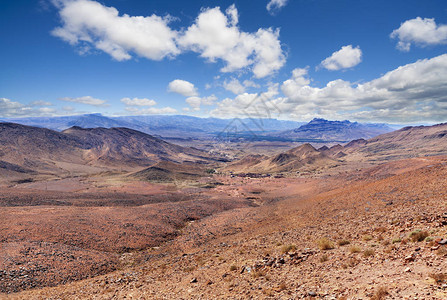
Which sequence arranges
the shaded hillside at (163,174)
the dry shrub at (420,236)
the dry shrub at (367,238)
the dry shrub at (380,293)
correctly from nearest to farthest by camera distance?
the dry shrub at (380,293)
the dry shrub at (420,236)
the dry shrub at (367,238)
the shaded hillside at (163,174)

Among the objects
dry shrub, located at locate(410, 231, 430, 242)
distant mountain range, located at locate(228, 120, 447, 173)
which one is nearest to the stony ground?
dry shrub, located at locate(410, 231, 430, 242)

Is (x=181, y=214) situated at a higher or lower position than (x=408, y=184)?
lower

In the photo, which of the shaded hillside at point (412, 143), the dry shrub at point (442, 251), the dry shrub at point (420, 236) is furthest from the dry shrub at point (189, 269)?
the shaded hillside at point (412, 143)

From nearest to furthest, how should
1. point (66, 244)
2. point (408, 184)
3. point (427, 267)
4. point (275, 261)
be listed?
point (427, 267) → point (275, 261) → point (66, 244) → point (408, 184)

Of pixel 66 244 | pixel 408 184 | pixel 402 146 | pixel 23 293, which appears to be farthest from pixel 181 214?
pixel 402 146

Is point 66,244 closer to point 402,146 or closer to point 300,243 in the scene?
point 300,243

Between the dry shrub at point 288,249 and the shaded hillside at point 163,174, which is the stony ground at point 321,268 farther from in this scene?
the shaded hillside at point 163,174

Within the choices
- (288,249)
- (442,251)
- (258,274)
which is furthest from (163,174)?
(442,251)

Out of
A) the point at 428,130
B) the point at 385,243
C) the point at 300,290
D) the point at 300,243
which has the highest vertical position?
the point at 428,130
